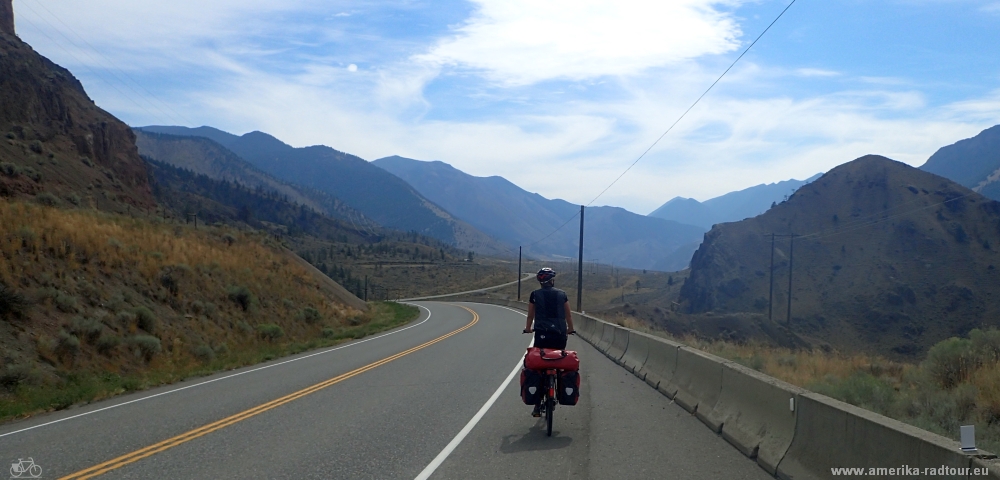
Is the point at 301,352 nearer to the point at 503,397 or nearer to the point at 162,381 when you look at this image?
the point at 162,381

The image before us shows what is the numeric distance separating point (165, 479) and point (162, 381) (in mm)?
9351

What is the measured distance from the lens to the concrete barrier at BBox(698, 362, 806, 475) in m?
6.85

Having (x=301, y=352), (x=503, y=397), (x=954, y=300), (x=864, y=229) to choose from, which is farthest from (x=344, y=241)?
(x=503, y=397)

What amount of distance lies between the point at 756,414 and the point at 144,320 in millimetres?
18185

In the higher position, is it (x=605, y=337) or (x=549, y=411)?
(x=549, y=411)

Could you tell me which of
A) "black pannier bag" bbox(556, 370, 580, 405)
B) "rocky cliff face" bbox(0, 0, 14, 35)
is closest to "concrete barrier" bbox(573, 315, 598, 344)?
"black pannier bag" bbox(556, 370, 580, 405)

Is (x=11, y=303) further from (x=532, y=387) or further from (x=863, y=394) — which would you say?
(x=863, y=394)

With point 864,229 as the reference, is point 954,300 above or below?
below

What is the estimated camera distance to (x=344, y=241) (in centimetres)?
13438

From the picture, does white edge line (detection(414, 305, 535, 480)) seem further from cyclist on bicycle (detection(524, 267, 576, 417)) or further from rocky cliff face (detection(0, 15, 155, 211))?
rocky cliff face (detection(0, 15, 155, 211))

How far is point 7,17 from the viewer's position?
2287 inches

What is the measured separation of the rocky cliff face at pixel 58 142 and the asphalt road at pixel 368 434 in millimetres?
28628

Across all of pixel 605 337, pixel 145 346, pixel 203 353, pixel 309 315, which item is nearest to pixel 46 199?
pixel 309 315

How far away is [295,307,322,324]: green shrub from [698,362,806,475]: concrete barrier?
25805 millimetres
